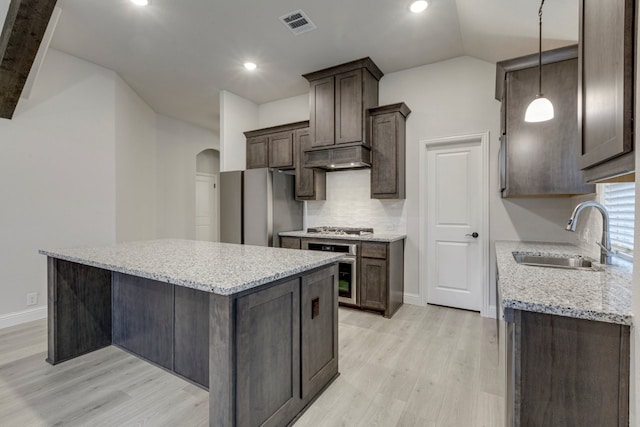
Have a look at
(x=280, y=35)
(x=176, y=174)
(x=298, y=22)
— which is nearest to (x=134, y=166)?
(x=176, y=174)

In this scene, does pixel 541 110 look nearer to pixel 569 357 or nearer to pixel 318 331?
pixel 569 357

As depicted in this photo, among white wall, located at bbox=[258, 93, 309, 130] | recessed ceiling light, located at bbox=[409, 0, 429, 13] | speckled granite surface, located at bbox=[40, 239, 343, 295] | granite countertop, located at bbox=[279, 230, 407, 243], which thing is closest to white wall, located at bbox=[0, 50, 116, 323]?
speckled granite surface, located at bbox=[40, 239, 343, 295]

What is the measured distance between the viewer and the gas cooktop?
13.0 feet

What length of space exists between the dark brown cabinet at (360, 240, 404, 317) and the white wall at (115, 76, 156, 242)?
3.34 metres

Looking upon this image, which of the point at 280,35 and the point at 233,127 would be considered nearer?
the point at 280,35

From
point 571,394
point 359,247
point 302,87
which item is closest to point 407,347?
point 359,247

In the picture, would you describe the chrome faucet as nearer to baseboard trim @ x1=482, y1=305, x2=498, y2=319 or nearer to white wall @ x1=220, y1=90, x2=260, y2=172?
baseboard trim @ x1=482, y1=305, x2=498, y2=319

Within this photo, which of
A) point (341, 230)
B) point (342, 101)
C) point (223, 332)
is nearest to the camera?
point (223, 332)

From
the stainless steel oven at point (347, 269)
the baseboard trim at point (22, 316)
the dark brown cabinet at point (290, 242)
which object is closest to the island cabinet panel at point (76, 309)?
the baseboard trim at point (22, 316)

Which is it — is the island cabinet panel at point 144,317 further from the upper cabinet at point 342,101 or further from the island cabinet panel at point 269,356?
the upper cabinet at point 342,101

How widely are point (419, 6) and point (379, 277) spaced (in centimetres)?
270

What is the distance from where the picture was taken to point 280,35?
3164 millimetres

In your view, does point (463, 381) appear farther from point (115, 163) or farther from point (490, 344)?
A: point (115, 163)

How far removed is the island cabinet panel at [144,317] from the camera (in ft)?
7.26
